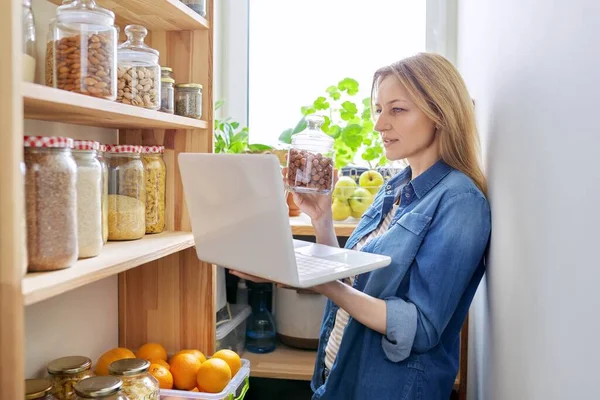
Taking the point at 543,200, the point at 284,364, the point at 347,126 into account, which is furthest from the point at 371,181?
the point at 543,200

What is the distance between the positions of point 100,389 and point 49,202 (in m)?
0.33

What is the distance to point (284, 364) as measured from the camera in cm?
181

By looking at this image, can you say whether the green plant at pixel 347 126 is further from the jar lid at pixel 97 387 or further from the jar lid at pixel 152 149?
the jar lid at pixel 97 387

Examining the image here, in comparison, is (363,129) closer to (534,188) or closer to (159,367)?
(159,367)

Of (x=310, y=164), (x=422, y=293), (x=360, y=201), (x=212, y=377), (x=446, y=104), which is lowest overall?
(x=212, y=377)

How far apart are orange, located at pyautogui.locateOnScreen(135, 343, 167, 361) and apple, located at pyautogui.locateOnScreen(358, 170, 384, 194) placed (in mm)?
851

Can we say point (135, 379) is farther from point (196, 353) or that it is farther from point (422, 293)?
point (422, 293)

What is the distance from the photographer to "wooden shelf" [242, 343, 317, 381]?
5.78ft

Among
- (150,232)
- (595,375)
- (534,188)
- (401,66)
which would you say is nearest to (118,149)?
(150,232)

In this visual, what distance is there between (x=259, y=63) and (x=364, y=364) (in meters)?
1.46

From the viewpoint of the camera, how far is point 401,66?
122 cm

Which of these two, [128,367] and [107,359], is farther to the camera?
[107,359]

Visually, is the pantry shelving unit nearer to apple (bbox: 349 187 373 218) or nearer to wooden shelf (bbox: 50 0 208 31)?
wooden shelf (bbox: 50 0 208 31)

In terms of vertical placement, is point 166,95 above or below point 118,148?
above
